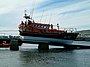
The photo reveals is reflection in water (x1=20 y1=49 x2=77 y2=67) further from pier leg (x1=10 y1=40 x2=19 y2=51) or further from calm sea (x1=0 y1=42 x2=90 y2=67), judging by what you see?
pier leg (x1=10 y1=40 x2=19 y2=51)

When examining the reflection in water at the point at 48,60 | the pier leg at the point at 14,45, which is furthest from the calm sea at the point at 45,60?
the pier leg at the point at 14,45

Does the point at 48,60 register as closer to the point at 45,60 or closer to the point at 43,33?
the point at 45,60

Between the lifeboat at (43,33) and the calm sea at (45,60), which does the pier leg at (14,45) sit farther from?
the calm sea at (45,60)

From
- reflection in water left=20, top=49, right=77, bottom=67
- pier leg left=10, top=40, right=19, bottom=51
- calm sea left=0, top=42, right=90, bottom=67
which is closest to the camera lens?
calm sea left=0, top=42, right=90, bottom=67

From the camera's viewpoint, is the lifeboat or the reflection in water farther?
the lifeboat

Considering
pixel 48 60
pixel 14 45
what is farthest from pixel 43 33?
pixel 48 60

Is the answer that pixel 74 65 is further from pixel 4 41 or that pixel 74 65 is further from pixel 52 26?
pixel 4 41

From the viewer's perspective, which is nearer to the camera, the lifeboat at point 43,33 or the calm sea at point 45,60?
the calm sea at point 45,60

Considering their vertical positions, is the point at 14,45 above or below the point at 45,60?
above

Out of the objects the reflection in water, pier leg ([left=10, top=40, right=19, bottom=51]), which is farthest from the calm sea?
pier leg ([left=10, top=40, right=19, bottom=51])

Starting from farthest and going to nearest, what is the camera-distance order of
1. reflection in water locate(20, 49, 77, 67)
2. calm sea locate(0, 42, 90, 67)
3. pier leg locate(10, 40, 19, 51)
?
pier leg locate(10, 40, 19, 51) → reflection in water locate(20, 49, 77, 67) → calm sea locate(0, 42, 90, 67)

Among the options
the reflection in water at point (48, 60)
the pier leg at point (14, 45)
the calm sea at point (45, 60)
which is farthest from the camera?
the pier leg at point (14, 45)

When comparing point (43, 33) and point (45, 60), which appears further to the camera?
point (43, 33)

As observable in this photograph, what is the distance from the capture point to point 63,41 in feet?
299
